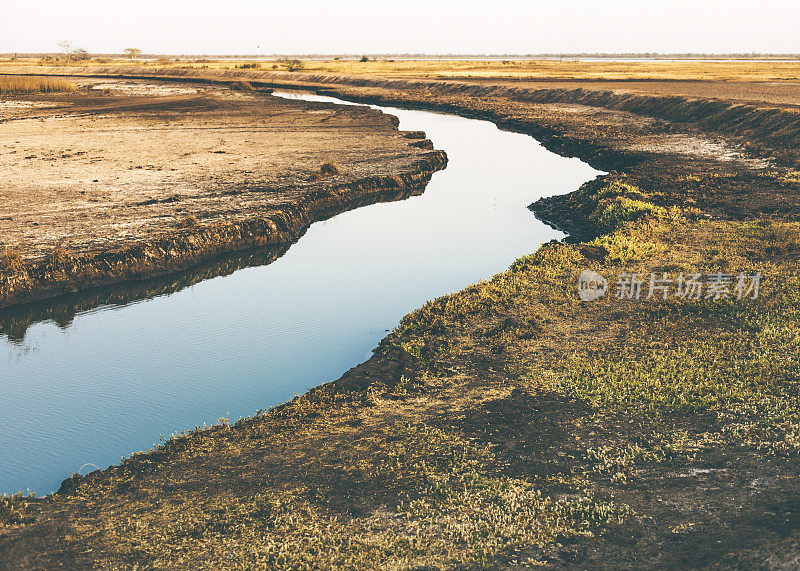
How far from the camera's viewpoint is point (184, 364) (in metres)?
15.1

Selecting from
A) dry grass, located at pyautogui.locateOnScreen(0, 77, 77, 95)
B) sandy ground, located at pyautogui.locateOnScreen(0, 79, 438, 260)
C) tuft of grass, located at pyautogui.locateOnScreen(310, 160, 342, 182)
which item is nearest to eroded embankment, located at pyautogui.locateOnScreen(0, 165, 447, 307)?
sandy ground, located at pyautogui.locateOnScreen(0, 79, 438, 260)

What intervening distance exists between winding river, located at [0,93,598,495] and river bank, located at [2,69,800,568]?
1720mm

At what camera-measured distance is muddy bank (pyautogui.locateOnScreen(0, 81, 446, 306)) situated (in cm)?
2036

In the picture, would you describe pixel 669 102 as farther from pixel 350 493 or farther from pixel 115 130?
pixel 350 493

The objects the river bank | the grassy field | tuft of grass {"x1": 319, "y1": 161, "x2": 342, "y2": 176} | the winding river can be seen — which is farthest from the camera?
the grassy field

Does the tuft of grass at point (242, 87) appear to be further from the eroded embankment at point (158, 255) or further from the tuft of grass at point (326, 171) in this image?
the eroded embankment at point (158, 255)

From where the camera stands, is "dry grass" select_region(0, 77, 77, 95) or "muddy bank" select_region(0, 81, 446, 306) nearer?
"muddy bank" select_region(0, 81, 446, 306)

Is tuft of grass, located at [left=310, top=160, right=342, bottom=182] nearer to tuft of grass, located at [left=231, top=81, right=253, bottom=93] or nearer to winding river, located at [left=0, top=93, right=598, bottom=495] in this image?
winding river, located at [left=0, top=93, right=598, bottom=495]

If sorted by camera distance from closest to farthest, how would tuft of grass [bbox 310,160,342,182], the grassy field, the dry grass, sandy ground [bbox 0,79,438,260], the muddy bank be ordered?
the muddy bank < sandy ground [bbox 0,79,438,260] < tuft of grass [bbox 310,160,342,182] < the dry grass < the grassy field

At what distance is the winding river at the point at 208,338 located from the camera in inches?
484

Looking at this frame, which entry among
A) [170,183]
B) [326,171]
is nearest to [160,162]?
[170,183]

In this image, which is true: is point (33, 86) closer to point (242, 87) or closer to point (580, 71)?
point (242, 87)

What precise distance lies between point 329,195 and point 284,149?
1165cm

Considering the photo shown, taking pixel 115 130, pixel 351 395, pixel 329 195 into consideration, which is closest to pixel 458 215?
pixel 329 195
